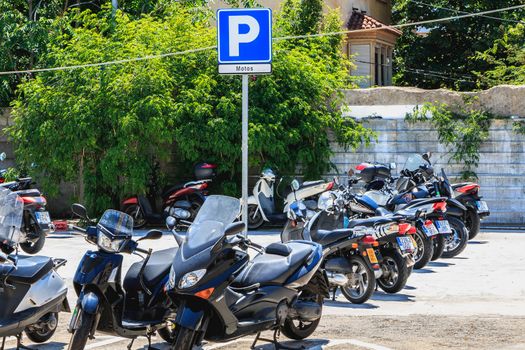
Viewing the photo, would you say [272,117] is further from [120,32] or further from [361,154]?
[120,32]

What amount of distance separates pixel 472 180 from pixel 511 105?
163 centimetres

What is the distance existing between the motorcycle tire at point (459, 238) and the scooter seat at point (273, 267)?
20.3ft

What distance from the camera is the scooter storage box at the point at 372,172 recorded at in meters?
15.4

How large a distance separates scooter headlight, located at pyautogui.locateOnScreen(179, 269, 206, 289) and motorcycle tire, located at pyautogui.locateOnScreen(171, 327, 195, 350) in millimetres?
310

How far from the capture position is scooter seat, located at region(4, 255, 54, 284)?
Result: 756 cm

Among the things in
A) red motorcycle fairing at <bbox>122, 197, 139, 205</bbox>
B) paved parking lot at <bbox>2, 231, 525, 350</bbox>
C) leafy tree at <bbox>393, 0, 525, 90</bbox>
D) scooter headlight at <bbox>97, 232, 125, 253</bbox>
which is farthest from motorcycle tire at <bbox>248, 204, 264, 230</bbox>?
leafy tree at <bbox>393, 0, 525, 90</bbox>

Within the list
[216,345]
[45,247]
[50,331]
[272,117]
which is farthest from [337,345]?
[272,117]

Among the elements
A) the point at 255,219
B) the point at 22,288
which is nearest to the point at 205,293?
the point at 22,288

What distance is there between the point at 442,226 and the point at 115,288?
643 centimetres

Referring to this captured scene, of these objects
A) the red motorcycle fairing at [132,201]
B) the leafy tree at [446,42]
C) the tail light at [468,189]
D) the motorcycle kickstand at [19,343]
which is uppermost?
the leafy tree at [446,42]

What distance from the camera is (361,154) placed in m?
18.6

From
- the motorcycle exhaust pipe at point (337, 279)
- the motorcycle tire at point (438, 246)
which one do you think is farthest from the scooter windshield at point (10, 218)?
the motorcycle tire at point (438, 246)

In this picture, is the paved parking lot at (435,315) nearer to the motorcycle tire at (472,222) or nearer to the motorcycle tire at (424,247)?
the motorcycle tire at (424,247)

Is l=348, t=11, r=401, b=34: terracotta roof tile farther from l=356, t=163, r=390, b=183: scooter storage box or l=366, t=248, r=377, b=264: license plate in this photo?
l=366, t=248, r=377, b=264: license plate
